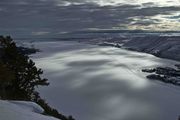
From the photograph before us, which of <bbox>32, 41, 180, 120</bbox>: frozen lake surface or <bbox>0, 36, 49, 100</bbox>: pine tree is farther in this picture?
<bbox>32, 41, 180, 120</bbox>: frozen lake surface

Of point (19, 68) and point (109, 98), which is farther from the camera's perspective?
point (109, 98)

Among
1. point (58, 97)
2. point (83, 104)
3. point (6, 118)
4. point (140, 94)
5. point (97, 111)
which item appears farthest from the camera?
point (140, 94)

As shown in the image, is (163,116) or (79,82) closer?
(163,116)

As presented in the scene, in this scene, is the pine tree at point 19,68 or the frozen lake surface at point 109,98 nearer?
the pine tree at point 19,68

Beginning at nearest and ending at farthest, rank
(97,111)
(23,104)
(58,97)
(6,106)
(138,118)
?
(6,106), (23,104), (138,118), (97,111), (58,97)

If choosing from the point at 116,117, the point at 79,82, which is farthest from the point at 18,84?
the point at 79,82

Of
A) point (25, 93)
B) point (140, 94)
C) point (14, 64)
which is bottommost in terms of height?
point (140, 94)

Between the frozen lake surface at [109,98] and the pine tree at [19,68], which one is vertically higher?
the pine tree at [19,68]

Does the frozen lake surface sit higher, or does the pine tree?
the pine tree

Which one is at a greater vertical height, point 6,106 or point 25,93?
point 6,106

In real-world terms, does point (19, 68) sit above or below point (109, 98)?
above

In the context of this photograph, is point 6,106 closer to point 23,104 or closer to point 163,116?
point 23,104
